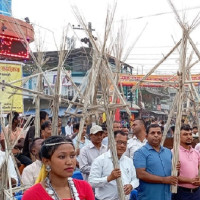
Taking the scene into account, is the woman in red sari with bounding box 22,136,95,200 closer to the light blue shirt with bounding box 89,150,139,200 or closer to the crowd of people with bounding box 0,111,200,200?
the crowd of people with bounding box 0,111,200,200

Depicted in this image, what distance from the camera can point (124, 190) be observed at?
3.08 m

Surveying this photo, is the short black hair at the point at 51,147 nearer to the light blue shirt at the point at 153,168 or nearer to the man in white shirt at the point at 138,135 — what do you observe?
the light blue shirt at the point at 153,168

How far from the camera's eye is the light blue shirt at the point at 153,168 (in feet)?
10.6

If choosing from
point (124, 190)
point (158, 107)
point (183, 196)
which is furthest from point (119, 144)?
point (158, 107)

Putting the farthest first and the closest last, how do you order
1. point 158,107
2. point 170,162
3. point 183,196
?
point 158,107 → point 183,196 → point 170,162

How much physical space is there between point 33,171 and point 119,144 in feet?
2.59

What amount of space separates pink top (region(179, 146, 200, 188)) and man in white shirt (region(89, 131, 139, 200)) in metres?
0.60

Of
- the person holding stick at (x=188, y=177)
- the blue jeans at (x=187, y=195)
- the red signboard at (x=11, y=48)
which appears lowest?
the blue jeans at (x=187, y=195)

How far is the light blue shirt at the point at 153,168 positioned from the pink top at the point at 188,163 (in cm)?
37

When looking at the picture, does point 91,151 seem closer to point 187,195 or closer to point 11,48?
point 187,195

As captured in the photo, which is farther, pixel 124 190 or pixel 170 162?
pixel 170 162

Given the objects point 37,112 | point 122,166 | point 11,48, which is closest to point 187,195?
point 122,166

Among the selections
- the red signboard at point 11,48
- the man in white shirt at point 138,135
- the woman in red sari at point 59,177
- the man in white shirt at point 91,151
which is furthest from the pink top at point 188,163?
the red signboard at point 11,48

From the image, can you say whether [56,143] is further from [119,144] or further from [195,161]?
[195,161]
